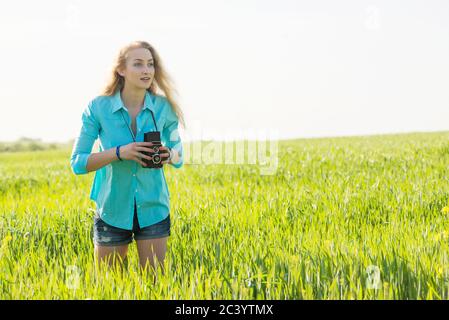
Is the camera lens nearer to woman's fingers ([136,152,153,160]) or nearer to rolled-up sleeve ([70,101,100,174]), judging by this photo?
woman's fingers ([136,152,153,160])

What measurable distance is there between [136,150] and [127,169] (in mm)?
318

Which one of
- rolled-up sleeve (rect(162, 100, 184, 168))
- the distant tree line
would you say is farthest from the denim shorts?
the distant tree line

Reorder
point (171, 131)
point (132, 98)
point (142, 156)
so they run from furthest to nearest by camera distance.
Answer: point (171, 131)
point (132, 98)
point (142, 156)

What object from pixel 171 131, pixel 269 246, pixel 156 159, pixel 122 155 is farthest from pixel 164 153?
pixel 269 246

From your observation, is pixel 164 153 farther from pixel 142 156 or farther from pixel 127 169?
pixel 127 169

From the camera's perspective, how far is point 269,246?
4.04 metres

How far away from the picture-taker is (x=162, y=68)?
13.1 ft

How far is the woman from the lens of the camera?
3.63 meters

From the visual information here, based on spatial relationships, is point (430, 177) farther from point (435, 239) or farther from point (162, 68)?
point (162, 68)

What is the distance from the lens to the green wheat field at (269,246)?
303 cm

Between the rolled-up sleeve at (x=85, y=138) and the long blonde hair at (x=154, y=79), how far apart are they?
0.25 metres

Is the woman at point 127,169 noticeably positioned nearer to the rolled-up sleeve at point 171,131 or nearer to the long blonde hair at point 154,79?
the long blonde hair at point 154,79

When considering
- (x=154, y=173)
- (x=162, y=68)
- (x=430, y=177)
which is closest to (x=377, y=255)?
(x=154, y=173)
